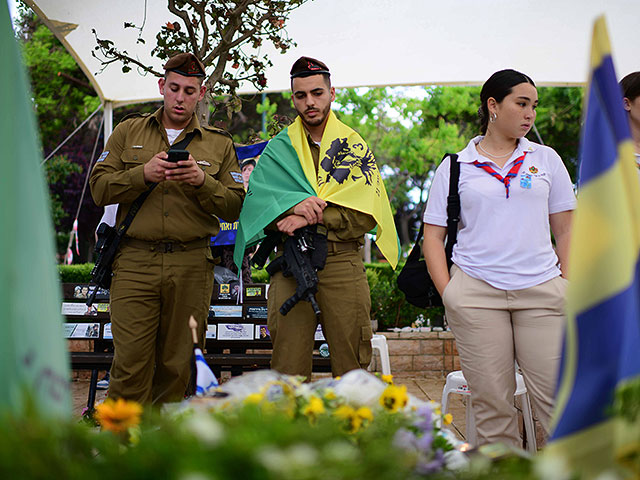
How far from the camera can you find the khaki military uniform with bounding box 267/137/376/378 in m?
3.24

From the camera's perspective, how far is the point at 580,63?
7.08m

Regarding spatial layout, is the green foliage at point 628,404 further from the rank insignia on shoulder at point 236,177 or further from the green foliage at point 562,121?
the green foliage at point 562,121

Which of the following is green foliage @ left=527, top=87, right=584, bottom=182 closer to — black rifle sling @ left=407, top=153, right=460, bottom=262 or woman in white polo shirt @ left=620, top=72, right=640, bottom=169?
woman in white polo shirt @ left=620, top=72, right=640, bottom=169

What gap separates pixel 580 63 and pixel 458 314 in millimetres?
5233

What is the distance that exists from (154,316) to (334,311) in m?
1.00

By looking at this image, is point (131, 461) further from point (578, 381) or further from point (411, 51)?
point (411, 51)

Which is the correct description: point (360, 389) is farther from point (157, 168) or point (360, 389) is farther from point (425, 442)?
point (157, 168)

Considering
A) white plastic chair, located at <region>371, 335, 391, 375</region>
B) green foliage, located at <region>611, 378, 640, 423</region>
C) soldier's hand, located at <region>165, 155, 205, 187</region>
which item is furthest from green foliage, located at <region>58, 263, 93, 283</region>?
green foliage, located at <region>611, 378, 640, 423</region>

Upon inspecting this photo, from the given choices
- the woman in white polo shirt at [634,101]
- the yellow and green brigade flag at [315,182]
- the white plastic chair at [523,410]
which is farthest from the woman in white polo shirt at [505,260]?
the white plastic chair at [523,410]

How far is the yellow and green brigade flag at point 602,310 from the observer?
117 cm

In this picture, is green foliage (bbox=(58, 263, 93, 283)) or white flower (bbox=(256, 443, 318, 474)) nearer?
white flower (bbox=(256, 443, 318, 474))

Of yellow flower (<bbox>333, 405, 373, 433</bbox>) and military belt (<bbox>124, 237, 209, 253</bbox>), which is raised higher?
military belt (<bbox>124, 237, 209, 253</bbox>)

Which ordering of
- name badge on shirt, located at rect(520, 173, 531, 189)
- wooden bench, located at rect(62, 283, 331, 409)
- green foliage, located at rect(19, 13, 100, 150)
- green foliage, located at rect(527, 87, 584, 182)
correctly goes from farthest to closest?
green foliage, located at rect(527, 87, 584, 182) < green foliage, located at rect(19, 13, 100, 150) < wooden bench, located at rect(62, 283, 331, 409) < name badge on shirt, located at rect(520, 173, 531, 189)

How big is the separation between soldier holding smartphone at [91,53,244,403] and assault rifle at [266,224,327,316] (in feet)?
1.65
